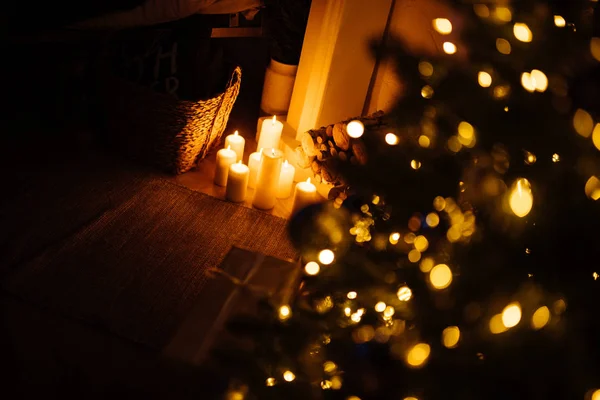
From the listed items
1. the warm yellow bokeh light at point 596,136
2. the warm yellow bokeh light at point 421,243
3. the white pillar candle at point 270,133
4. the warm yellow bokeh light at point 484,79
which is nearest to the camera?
the warm yellow bokeh light at point 596,136

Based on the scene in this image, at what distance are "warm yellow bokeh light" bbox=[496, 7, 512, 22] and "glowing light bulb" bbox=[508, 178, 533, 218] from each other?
0.79 ft

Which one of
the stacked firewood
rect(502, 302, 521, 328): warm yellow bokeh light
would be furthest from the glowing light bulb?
the stacked firewood

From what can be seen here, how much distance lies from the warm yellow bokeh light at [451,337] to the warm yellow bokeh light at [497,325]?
6 cm

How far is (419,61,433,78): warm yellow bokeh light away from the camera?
0.85 metres

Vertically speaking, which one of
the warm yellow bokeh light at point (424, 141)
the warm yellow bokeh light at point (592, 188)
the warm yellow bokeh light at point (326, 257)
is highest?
the warm yellow bokeh light at point (592, 188)

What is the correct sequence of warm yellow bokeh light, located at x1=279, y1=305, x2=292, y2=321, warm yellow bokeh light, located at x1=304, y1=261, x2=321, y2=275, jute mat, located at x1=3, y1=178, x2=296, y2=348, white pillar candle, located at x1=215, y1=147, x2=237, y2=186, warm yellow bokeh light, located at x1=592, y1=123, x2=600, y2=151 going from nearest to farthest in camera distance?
warm yellow bokeh light, located at x1=592, y1=123, x2=600, y2=151 < warm yellow bokeh light, located at x1=279, y1=305, x2=292, y2=321 < warm yellow bokeh light, located at x1=304, y1=261, x2=321, y2=275 < jute mat, located at x1=3, y1=178, x2=296, y2=348 < white pillar candle, located at x1=215, y1=147, x2=237, y2=186

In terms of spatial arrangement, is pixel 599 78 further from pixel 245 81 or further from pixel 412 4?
pixel 245 81

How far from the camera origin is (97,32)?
1985 millimetres

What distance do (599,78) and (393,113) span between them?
0.29 m

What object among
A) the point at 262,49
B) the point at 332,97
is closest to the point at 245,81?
the point at 262,49

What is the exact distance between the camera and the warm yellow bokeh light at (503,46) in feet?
2.66

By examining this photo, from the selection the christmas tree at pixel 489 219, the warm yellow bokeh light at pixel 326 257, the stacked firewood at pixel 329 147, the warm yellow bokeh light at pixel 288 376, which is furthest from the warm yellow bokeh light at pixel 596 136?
the stacked firewood at pixel 329 147

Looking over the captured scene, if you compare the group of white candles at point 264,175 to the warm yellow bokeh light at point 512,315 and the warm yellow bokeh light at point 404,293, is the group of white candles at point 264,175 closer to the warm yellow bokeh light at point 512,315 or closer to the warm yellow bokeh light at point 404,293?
the warm yellow bokeh light at point 404,293

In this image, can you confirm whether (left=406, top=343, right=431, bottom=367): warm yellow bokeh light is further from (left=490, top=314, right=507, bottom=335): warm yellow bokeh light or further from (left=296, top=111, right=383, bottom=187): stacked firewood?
(left=296, top=111, right=383, bottom=187): stacked firewood
